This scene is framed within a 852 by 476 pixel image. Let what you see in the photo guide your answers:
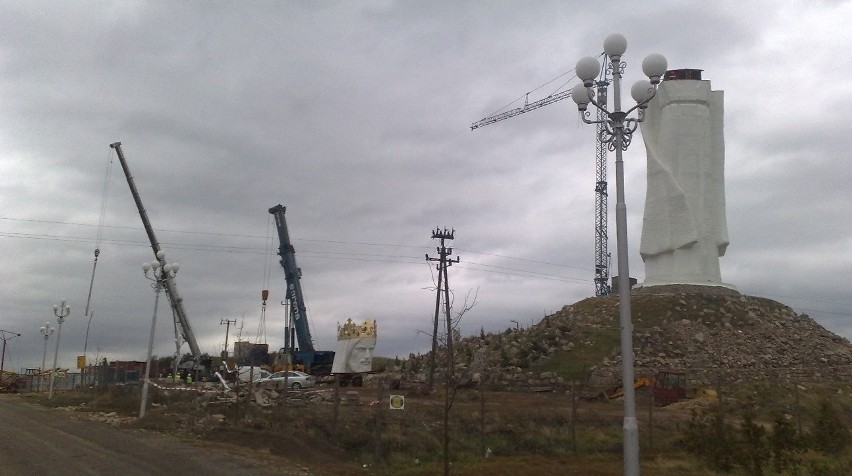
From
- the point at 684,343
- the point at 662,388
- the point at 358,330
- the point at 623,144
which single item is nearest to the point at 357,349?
the point at 358,330

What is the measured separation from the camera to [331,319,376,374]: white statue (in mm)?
50656

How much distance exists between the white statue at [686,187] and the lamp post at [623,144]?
45.5m

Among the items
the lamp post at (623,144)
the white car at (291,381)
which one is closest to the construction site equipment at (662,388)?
the white car at (291,381)

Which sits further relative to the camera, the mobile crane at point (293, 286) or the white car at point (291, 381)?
the mobile crane at point (293, 286)

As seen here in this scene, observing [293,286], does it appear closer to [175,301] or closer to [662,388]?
[175,301]

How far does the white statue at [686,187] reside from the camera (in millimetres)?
58094

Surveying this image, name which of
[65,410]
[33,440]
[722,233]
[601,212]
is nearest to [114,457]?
[33,440]

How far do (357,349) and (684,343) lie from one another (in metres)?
24.1

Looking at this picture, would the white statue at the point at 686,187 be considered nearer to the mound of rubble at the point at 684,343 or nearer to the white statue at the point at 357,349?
the mound of rubble at the point at 684,343

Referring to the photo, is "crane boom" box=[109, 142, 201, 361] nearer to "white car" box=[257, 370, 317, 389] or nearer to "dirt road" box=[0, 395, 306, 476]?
"white car" box=[257, 370, 317, 389]

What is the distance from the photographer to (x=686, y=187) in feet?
191

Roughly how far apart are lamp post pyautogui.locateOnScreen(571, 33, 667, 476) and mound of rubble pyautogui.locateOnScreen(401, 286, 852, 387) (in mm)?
35262

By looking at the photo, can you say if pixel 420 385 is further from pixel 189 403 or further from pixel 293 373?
pixel 189 403

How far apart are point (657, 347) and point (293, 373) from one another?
87.2 feet
